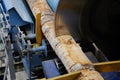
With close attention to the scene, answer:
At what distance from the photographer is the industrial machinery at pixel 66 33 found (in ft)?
7.79

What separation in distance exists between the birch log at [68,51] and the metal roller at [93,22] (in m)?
0.11

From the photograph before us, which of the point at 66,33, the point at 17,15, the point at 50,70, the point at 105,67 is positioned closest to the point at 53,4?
the point at 17,15

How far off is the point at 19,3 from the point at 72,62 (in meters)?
1.73

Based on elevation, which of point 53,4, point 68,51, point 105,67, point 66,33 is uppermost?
point 53,4

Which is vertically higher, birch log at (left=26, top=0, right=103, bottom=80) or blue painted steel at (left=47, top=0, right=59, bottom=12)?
blue painted steel at (left=47, top=0, right=59, bottom=12)

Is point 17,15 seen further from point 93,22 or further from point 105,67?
point 105,67

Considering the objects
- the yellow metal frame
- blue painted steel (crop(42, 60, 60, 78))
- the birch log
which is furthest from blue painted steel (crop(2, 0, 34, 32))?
the yellow metal frame

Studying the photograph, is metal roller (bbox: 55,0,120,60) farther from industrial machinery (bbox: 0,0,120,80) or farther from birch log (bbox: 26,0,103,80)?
birch log (bbox: 26,0,103,80)

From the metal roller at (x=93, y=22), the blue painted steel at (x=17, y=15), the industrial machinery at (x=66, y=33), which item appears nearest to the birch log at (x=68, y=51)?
the industrial machinery at (x=66, y=33)

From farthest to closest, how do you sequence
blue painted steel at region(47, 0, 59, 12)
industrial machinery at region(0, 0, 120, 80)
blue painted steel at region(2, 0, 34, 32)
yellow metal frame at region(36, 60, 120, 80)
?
blue painted steel at region(2, 0, 34, 32)
blue painted steel at region(47, 0, 59, 12)
industrial machinery at region(0, 0, 120, 80)
yellow metal frame at region(36, 60, 120, 80)

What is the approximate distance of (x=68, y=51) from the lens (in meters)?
2.22

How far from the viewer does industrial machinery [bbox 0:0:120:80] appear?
2.38 m

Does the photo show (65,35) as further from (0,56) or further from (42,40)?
(0,56)

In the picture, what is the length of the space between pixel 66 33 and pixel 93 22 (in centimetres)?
32
